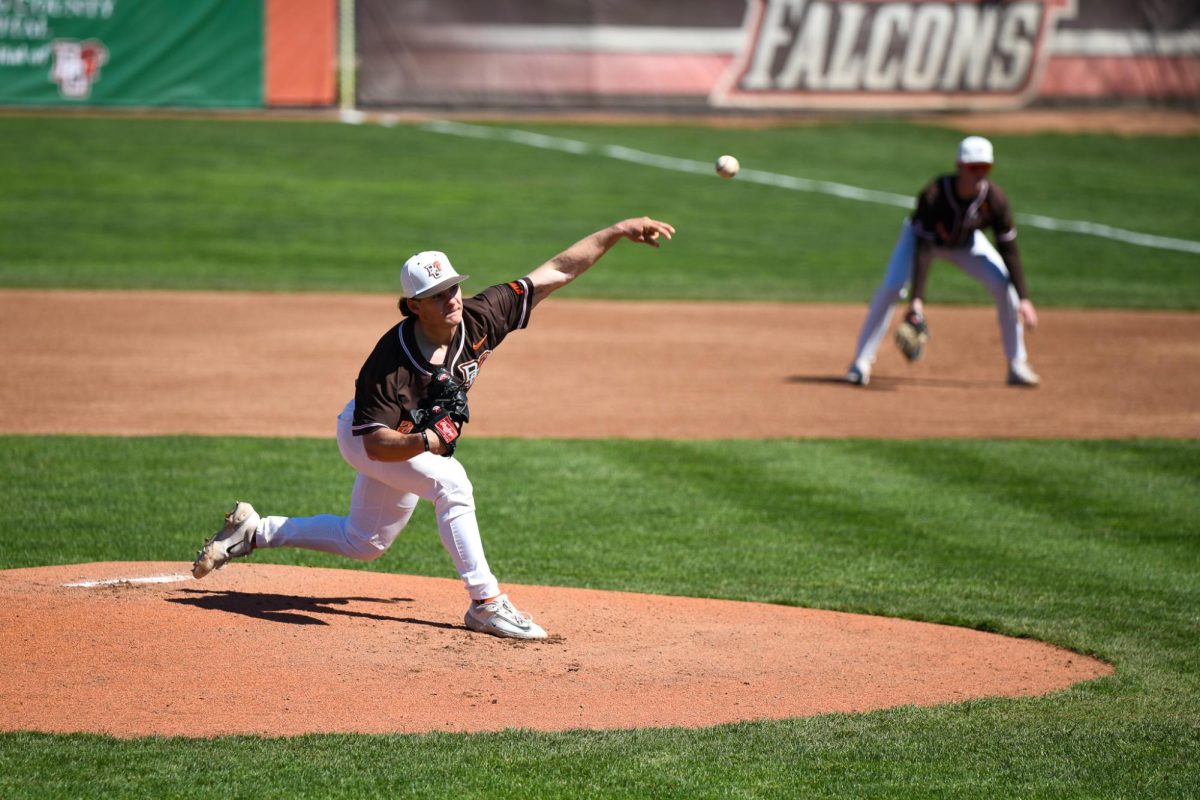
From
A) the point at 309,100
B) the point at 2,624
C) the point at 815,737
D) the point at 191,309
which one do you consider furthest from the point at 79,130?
the point at 815,737

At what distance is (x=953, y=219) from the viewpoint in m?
12.5

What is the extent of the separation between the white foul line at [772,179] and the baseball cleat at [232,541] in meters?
17.3

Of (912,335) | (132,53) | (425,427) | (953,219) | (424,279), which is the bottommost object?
(912,335)

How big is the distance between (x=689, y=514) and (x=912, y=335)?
159 inches

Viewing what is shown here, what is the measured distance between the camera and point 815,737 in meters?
5.63

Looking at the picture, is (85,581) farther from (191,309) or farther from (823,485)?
(191,309)

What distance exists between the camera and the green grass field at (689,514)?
5234mm

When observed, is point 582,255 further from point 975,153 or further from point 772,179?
point 772,179

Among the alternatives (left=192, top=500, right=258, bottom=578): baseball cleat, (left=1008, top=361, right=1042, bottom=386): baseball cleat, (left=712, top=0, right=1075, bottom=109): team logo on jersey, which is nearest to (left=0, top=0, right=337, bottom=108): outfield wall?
(left=712, top=0, right=1075, bottom=109): team logo on jersey

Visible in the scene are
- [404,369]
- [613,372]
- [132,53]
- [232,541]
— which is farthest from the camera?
[132,53]

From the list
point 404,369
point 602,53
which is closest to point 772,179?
point 602,53

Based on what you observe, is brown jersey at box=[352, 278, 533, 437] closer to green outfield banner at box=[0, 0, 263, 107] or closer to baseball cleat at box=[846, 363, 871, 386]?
baseball cleat at box=[846, 363, 871, 386]

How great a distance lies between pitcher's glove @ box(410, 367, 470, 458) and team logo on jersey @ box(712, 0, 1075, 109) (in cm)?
2272

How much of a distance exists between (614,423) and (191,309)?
235 inches
